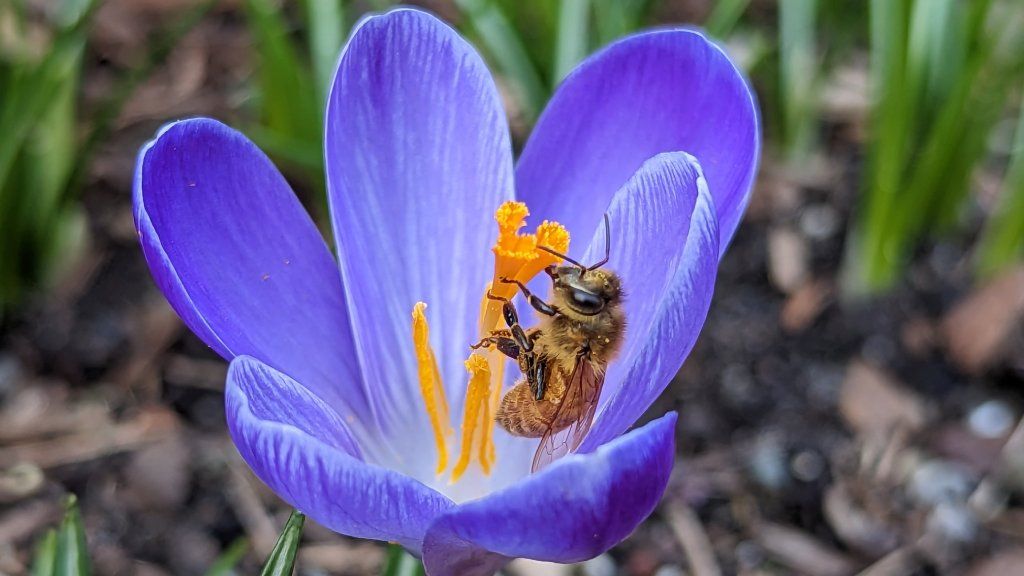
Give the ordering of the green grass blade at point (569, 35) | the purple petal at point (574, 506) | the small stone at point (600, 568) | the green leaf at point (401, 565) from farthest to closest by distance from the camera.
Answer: the green grass blade at point (569, 35) < the small stone at point (600, 568) < the green leaf at point (401, 565) < the purple petal at point (574, 506)

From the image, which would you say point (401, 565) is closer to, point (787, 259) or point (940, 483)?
point (940, 483)

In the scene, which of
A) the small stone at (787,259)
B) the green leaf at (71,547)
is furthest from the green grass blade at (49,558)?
the small stone at (787,259)

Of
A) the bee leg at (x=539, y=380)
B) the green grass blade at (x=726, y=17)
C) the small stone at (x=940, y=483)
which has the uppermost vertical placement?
the bee leg at (x=539, y=380)

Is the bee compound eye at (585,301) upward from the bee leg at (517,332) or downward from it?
upward

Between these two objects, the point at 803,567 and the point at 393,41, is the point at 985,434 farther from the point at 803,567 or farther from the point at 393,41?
the point at 393,41

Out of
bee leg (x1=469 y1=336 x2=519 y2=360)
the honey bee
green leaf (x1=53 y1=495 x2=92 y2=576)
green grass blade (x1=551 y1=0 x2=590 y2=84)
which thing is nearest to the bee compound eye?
the honey bee

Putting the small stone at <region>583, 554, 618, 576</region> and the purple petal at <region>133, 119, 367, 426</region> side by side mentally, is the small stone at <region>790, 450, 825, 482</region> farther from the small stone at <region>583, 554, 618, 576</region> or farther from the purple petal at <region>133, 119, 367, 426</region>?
the purple petal at <region>133, 119, 367, 426</region>

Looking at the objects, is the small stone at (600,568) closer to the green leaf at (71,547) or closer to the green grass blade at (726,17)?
the green leaf at (71,547)
